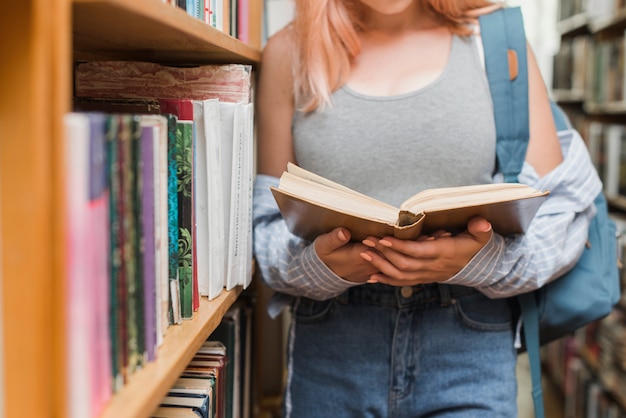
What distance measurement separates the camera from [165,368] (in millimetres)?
618

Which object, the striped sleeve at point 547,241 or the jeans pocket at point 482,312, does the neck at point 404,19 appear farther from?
the jeans pocket at point 482,312

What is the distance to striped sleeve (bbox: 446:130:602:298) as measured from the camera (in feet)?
3.22

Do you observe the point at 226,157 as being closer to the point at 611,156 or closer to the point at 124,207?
the point at 124,207

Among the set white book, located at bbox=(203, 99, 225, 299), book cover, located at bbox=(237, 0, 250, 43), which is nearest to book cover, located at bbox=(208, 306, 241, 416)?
white book, located at bbox=(203, 99, 225, 299)

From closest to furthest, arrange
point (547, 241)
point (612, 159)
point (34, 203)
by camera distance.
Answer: point (34, 203)
point (547, 241)
point (612, 159)

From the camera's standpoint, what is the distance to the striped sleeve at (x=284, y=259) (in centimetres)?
100

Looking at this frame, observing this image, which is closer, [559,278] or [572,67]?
[559,278]

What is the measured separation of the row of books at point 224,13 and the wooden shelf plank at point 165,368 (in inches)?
14.7

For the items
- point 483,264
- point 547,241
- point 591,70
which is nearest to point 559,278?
point 547,241

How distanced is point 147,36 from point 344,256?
41 cm

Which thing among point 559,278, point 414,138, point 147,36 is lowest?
point 559,278

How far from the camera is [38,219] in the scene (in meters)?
0.48

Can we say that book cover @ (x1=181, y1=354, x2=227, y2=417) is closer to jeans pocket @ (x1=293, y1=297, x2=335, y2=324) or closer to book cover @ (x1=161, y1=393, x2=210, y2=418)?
book cover @ (x1=161, y1=393, x2=210, y2=418)

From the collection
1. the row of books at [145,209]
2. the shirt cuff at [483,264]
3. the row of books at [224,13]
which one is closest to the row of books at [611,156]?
the shirt cuff at [483,264]
